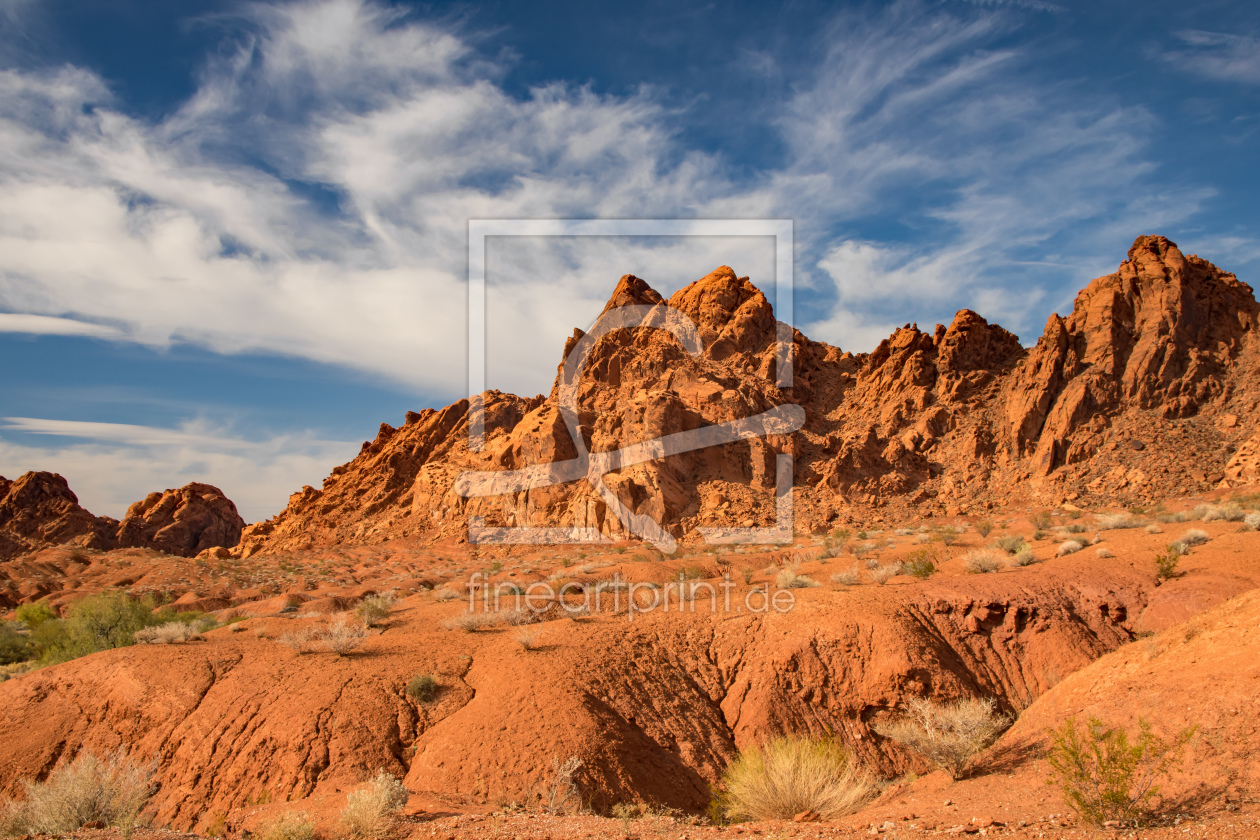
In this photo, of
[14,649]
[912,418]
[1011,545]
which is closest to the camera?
[1011,545]

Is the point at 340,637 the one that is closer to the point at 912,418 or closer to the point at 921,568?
the point at 921,568


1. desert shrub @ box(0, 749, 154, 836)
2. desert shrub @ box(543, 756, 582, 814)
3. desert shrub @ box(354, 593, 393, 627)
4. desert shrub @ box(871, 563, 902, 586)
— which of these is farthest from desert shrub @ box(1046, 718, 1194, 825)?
desert shrub @ box(354, 593, 393, 627)

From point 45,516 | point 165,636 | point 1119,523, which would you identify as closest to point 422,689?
point 165,636

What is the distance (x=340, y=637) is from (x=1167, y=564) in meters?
16.3

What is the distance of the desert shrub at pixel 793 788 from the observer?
24.9 feet

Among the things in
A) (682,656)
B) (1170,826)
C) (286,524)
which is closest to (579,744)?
(682,656)

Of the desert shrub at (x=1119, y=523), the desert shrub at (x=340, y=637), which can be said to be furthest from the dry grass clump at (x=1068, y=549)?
the desert shrub at (x=340, y=637)

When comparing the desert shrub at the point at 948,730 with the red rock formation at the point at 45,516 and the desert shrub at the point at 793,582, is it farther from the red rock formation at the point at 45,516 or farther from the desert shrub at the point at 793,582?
the red rock formation at the point at 45,516

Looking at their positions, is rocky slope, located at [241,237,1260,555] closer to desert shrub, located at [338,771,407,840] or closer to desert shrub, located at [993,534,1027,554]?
desert shrub, located at [993,534,1027,554]

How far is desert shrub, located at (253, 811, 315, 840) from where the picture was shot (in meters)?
6.34

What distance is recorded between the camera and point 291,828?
643cm

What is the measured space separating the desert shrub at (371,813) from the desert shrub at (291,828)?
0.98ft

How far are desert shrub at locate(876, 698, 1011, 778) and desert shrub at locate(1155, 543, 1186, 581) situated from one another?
17.9 ft

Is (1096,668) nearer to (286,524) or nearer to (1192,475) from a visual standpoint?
(1192,475)
